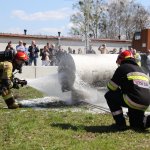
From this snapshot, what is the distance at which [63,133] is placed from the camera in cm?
724

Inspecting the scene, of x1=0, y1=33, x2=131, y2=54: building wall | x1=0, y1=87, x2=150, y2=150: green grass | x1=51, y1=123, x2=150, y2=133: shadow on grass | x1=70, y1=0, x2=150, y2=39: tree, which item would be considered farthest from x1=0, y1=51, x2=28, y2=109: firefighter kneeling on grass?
x1=70, y1=0, x2=150, y2=39: tree

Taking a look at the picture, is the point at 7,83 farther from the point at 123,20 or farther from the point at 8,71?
the point at 123,20

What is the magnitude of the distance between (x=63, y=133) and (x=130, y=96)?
1.34 m

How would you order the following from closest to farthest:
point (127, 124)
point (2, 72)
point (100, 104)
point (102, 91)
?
point (127, 124), point (2, 72), point (100, 104), point (102, 91)

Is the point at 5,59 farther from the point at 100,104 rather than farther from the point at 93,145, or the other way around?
the point at 93,145

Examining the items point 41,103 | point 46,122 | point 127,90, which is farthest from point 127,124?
point 41,103

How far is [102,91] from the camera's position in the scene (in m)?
12.6

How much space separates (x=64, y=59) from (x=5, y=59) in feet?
8.58

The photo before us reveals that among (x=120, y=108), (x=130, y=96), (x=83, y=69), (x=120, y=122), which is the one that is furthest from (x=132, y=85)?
(x=83, y=69)

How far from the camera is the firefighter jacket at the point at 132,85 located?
24.9ft

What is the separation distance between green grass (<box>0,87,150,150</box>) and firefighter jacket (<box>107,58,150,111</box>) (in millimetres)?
505

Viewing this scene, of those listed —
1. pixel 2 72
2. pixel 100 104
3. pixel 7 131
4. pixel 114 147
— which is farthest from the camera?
pixel 100 104

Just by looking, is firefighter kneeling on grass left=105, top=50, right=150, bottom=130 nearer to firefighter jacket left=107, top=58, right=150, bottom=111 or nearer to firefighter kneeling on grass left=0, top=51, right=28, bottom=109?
firefighter jacket left=107, top=58, right=150, bottom=111

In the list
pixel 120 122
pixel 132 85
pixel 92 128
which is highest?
pixel 132 85
